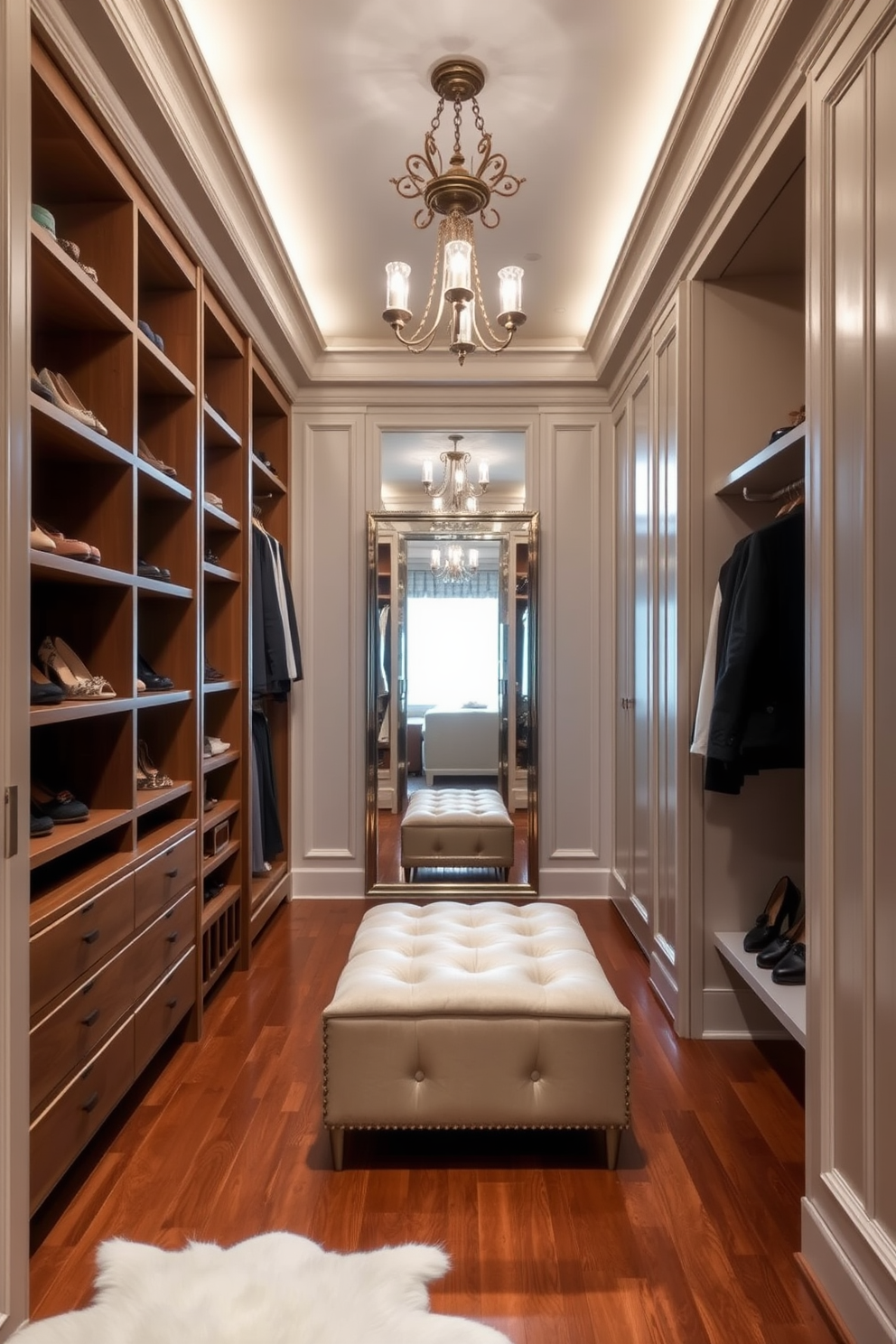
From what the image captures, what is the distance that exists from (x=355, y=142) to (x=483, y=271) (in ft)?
3.27

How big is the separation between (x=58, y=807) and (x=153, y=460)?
109 cm

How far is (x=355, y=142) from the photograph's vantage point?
9.03ft

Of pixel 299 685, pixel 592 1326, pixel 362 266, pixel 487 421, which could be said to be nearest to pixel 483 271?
pixel 362 266

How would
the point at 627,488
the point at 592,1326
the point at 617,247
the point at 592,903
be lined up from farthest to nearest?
the point at 592,903, the point at 627,488, the point at 617,247, the point at 592,1326

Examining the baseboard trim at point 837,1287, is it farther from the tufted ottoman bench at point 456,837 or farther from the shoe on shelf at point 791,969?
the tufted ottoman bench at point 456,837

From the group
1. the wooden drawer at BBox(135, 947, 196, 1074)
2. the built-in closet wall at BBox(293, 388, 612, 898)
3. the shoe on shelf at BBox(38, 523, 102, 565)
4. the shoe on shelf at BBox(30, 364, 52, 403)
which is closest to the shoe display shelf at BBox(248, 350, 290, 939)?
the built-in closet wall at BBox(293, 388, 612, 898)

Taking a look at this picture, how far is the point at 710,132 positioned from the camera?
225 cm

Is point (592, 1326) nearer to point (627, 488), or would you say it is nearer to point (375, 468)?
point (627, 488)

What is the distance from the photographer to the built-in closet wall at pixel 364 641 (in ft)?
14.6

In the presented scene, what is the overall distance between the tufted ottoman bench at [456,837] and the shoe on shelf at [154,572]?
207cm

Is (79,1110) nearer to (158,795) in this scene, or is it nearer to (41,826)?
(41,826)

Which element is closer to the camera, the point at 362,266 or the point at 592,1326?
the point at 592,1326

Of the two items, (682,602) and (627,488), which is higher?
(627,488)

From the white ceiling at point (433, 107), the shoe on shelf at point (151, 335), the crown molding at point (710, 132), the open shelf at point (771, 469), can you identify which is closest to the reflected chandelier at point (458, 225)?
the white ceiling at point (433, 107)
